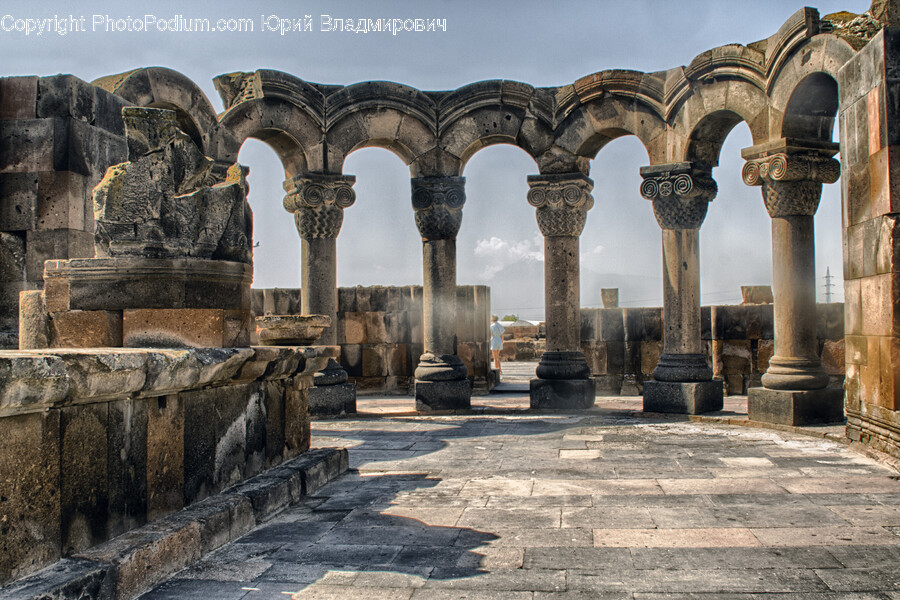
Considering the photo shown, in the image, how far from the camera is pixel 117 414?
3.35m

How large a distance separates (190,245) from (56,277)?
731mm

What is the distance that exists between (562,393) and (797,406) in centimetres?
285

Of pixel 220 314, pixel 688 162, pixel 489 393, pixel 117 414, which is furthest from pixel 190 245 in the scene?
pixel 489 393

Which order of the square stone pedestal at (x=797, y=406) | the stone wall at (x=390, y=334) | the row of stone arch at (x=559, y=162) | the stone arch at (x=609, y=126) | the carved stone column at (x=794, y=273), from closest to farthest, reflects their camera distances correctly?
the square stone pedestal at (x=797, y=406) < the carved stone column at (x=794, y=273) < the row of stone arch at (x=559, y=162) < the stone arch at (x=609, y=126) < the stone wall at (x=390, y=334)

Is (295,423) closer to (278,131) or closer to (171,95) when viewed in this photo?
(171,95)

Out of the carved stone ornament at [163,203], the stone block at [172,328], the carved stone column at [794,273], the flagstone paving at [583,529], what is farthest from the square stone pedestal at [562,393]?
the stone block at [172,328]

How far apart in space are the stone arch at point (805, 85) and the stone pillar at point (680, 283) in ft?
4.14

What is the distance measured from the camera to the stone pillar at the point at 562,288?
979 centimetres

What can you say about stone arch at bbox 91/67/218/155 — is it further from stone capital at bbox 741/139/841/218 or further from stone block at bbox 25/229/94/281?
stone capital at bbox 741/139/841/218

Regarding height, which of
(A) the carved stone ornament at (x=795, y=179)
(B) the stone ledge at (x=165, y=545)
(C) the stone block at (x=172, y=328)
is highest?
(A) the carved stone ornament at (x=795, y=179)

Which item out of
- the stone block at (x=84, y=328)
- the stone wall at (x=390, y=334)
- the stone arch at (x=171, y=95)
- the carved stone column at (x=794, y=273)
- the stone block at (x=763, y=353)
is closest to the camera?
the stone block at (x=84, y=328)

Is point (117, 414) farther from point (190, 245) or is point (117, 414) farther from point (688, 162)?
point (688, 162)

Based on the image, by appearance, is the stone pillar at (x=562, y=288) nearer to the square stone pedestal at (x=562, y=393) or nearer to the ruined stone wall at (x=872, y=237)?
the square stone pedestal at (x=562, y=393)

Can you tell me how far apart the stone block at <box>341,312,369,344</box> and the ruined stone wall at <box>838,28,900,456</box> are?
760 cm
